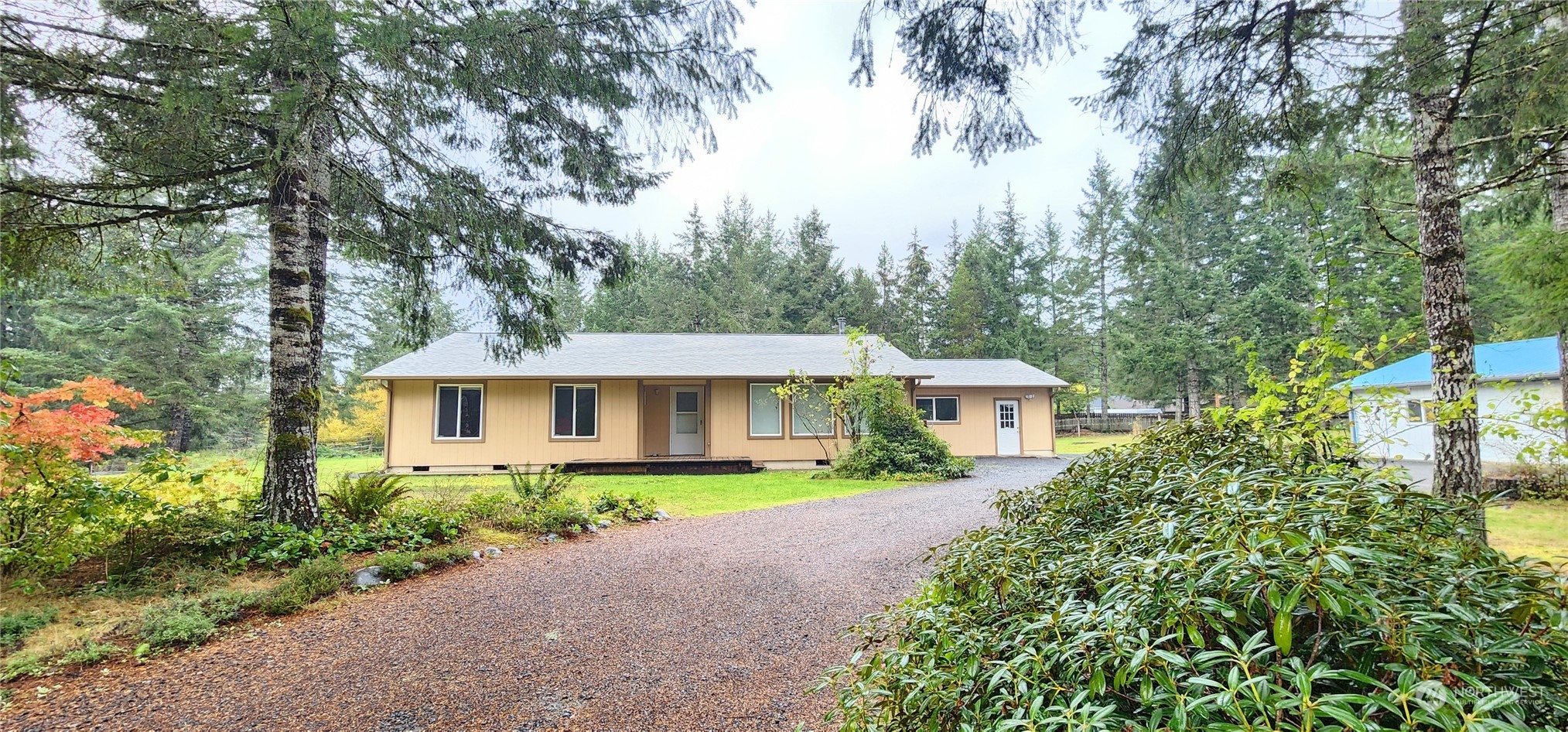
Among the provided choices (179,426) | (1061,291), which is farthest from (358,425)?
(1061,291)

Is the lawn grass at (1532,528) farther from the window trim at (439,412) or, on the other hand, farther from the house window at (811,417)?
the window trim at (439,412)

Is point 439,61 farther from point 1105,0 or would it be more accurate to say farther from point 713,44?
point 1105,0

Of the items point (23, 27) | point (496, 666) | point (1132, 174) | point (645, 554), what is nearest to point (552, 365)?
point (645, 554)

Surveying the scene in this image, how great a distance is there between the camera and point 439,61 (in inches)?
154

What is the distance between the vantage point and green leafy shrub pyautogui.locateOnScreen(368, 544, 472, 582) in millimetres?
4445

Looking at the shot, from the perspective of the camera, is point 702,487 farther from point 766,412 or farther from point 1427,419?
point 1427,419

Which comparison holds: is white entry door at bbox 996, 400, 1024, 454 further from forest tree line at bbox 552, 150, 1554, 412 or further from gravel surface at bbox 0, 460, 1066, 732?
gravel surface at bbox 0, 460, 1066, 732

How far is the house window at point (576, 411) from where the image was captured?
1291 centimetres

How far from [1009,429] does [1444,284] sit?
41.0 ft

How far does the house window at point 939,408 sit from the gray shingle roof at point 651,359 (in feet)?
3.60

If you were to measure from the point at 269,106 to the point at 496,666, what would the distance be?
357 centimetres

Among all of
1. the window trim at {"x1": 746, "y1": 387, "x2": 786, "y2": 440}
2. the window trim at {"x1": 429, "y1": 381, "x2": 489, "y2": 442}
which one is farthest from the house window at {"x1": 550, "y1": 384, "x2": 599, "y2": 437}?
the window trim at {"x1": 746, "y1": 387, "x2": 786, "y2": 440}

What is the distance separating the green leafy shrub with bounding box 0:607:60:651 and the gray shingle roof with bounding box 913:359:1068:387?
14.3 metres

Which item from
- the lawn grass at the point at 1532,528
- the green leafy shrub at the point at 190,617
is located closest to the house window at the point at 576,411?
the green leafy shrub at the point at 190,617
